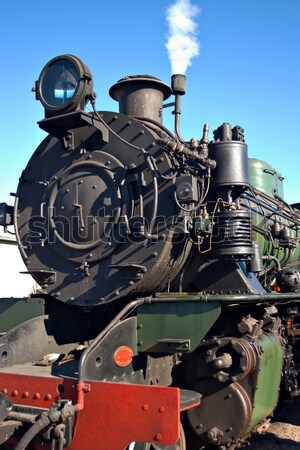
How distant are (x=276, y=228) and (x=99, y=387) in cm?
351

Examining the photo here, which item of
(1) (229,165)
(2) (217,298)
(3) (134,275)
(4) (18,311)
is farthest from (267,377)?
(4) (18,311)

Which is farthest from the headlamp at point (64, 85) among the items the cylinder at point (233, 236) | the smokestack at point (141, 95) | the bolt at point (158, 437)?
the bolt at point (158, 437)

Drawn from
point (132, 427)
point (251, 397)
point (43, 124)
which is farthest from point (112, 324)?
point (43, 124)

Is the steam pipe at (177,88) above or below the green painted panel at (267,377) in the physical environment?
above

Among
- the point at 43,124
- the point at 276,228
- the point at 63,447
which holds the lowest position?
the point at 63,447

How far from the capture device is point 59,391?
3227 mm

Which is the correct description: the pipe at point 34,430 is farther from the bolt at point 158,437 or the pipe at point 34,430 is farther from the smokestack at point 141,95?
the smokestack at point 141,95

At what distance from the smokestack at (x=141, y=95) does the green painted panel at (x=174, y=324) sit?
2026 mm

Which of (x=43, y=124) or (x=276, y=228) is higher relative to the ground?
(x=43, y=124)

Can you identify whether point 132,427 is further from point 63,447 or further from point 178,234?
point 178,234

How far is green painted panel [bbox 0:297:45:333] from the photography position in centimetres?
432

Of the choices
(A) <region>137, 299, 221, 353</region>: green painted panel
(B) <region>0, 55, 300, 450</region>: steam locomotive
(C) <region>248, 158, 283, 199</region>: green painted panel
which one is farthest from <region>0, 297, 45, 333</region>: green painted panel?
(C) <region>248, 158, 283, 199</region>: green painted panel

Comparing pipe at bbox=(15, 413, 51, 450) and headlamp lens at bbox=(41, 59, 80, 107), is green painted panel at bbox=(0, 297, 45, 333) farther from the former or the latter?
headlamp lens at bbox=(41, 59, 80, 107)

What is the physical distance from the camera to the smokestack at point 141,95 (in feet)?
15.5
